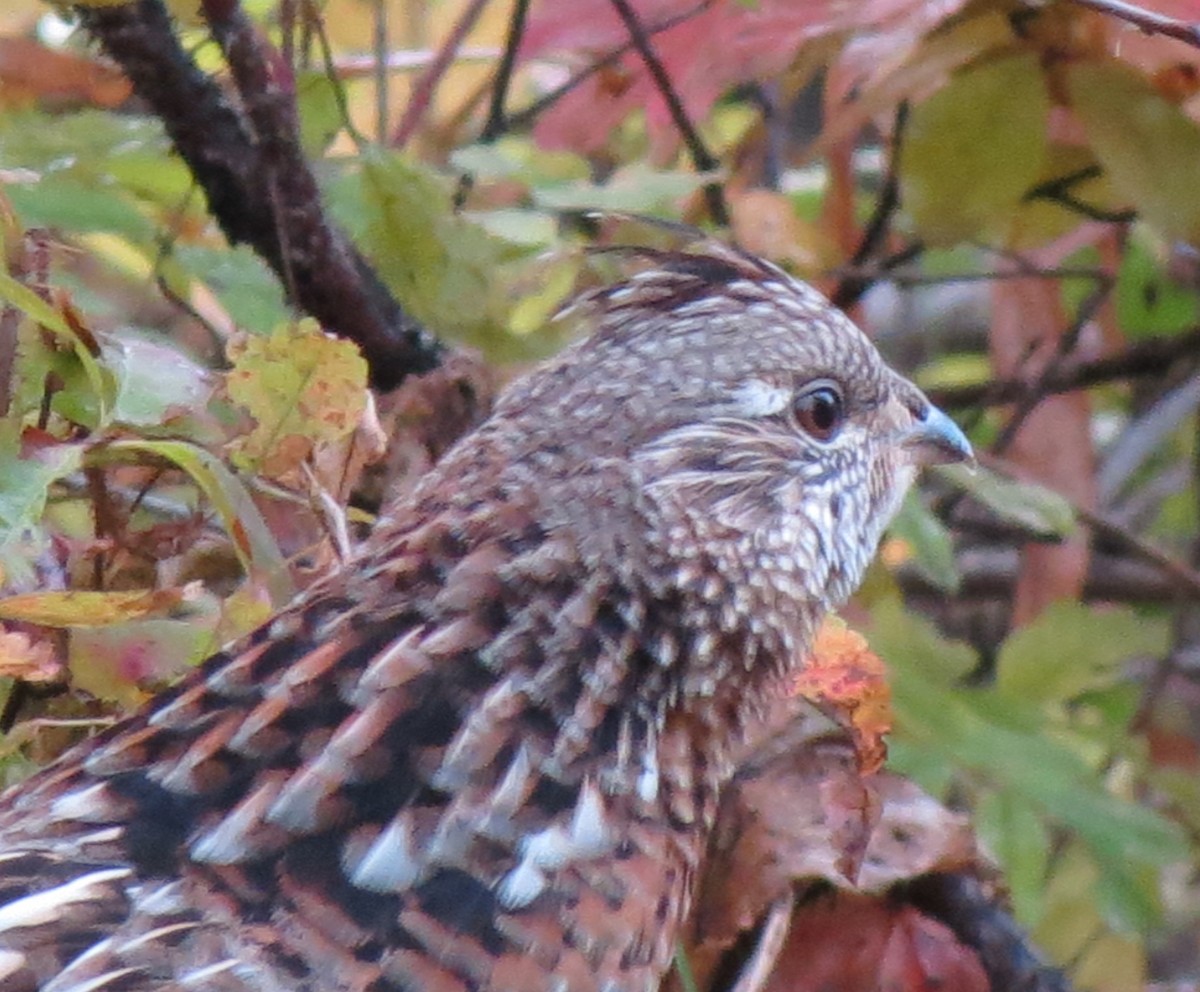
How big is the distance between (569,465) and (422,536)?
16 cm

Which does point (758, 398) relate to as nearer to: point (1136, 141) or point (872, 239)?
point (1136, 141)

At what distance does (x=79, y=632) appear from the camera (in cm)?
192

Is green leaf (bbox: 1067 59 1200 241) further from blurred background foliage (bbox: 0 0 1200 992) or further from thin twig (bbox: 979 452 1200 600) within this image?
thin twig (bbox: 979 452 1200 600)

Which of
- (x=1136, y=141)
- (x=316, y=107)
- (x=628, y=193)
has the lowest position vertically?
(x=1136, y=141)

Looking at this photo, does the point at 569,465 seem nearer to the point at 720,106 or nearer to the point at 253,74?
the point at 253,74

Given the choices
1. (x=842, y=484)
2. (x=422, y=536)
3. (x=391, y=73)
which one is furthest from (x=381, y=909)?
(x=391, y=73)

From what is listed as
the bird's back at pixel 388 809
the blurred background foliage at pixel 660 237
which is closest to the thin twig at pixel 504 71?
the blurred background foliage at pixel 660 237

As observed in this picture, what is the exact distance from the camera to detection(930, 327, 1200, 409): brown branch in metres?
3.59

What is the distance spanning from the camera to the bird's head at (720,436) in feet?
6.68

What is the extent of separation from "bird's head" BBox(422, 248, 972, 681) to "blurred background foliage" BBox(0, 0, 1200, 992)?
216mm

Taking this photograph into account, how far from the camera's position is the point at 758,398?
216cm

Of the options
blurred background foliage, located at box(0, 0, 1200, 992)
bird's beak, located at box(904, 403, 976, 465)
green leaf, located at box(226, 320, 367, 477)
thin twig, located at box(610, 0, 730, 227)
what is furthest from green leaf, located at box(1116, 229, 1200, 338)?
green leaf, located at box(226, 320, 367, 477)

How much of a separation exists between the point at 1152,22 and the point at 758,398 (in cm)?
56

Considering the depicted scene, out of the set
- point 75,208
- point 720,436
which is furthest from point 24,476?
point 75,208
